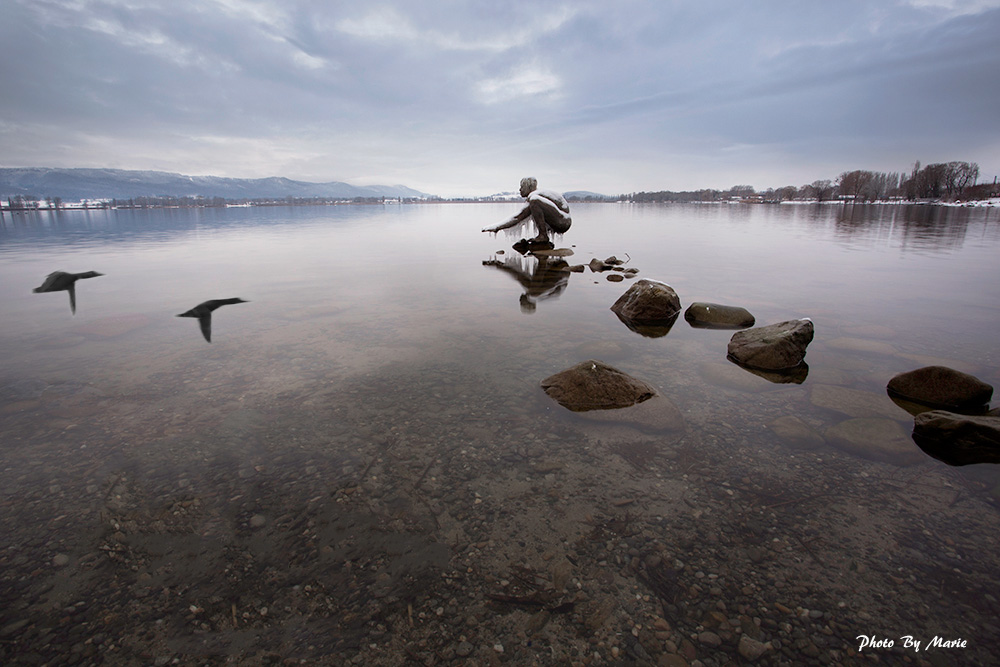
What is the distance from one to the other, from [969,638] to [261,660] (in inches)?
A: 197

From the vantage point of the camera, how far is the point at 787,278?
17734 mm

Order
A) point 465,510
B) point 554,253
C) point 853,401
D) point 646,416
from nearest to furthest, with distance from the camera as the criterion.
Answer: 1. point 465,510
2. point 646,416
3. point 853,401
4. point 554,253

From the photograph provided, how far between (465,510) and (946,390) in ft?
24.4

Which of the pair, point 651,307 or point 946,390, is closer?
point 946,390

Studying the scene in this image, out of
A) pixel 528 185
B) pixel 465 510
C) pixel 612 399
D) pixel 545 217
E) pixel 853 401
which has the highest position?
pixel 528 185

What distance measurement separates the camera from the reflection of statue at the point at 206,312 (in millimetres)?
10492

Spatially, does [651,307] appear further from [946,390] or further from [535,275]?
[535,275]

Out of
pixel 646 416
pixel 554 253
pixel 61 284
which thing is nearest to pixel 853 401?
pixel 646 416

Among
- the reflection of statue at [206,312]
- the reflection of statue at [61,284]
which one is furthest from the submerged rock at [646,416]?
the reflection of statue at [61,284]

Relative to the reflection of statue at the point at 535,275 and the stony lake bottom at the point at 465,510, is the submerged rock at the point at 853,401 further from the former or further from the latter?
the reflection of statue at the point at 535,275

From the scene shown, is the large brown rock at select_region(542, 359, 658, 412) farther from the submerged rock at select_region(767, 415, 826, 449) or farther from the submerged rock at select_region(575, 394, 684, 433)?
the submerged rock at select_region(767, 415, 826, 449)

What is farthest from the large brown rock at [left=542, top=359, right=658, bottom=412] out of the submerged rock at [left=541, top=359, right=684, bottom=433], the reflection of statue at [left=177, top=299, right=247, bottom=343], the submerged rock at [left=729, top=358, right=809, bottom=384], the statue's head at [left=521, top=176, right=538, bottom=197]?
the statue's head at [left=521, top=176, right=538, bottom=197]

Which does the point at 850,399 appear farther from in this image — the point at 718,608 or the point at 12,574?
the point at 12,574

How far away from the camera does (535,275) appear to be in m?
19.3
